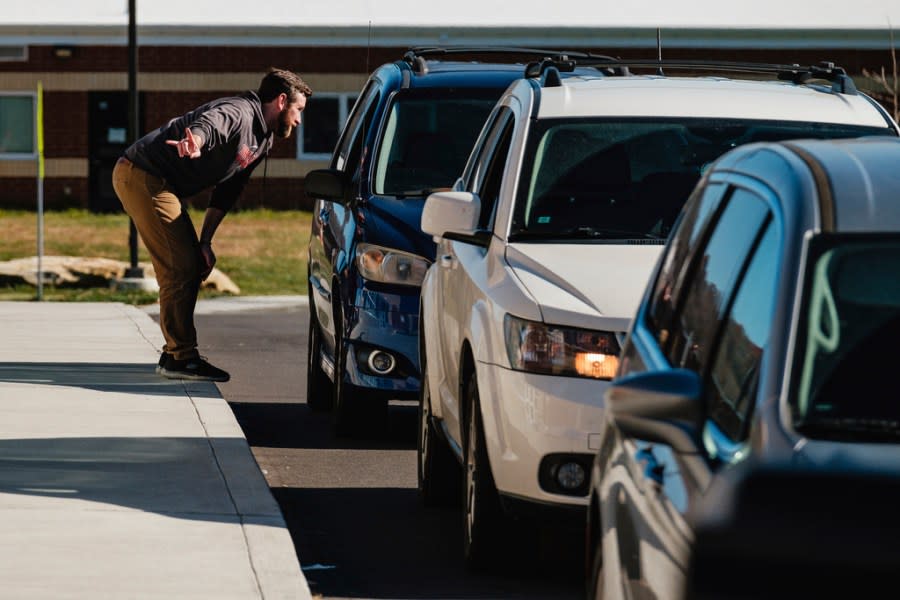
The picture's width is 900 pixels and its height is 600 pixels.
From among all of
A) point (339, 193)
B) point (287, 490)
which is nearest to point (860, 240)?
point (287, 490)

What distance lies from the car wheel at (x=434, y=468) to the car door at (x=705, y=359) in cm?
374

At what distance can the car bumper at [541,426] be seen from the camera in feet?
21.1

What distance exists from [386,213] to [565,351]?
4.03 meters

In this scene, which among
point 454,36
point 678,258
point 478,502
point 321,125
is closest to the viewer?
point 678,258

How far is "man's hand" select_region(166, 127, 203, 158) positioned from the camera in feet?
36.9

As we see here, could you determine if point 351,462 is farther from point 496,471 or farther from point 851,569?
point 851,569

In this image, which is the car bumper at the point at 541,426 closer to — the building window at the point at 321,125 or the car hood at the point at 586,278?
the car hood at the point at 586,278

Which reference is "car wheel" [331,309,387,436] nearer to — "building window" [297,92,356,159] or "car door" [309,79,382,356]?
"car door" [309,79,382,356]

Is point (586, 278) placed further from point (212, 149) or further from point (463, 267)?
point (212, 149)

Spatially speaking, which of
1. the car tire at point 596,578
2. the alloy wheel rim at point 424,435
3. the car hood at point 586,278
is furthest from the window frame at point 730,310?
the alloy wheel rim at point 424,435

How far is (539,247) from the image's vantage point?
7.39m

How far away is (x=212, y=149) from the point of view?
11727 mm

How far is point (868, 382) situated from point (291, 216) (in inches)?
1232

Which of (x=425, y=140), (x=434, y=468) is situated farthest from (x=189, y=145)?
(x=434, y=468)
